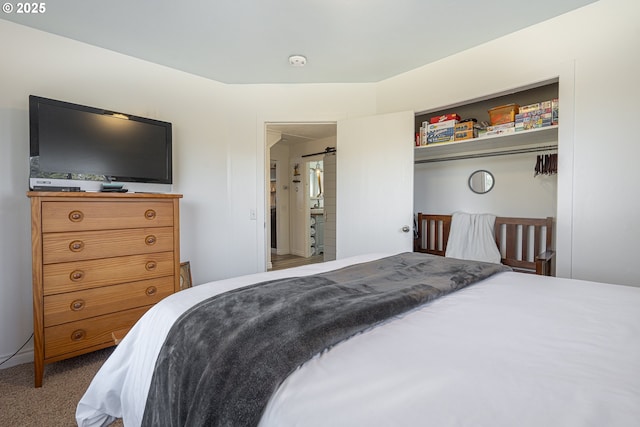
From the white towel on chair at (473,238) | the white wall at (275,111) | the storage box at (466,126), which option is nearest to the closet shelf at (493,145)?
the storage box at (466,126)

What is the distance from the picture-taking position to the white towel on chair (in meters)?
2.68

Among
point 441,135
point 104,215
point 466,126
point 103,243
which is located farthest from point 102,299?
point 466,126

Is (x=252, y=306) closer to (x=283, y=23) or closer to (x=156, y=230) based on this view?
(x=156, y=230)

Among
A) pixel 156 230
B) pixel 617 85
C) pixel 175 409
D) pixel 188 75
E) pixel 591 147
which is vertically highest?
pixel 188 75

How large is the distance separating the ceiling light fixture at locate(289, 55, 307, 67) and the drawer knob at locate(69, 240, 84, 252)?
209 centimetres

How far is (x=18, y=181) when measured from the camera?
6.84 feet

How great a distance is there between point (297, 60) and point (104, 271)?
86.8 inches

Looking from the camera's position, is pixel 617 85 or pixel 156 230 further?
pixel 156 230

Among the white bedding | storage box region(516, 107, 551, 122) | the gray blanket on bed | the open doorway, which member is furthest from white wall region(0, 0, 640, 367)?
the open doorway

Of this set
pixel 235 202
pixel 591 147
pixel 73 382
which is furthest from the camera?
pixel 235 202

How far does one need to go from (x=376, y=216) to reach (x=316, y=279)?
73.1 inches

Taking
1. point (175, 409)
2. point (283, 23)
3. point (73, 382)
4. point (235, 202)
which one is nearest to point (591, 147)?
point (283, 23)

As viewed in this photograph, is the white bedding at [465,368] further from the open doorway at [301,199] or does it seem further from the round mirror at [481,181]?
the open doorway at [301,199]

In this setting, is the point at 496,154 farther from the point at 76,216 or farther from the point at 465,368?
the point at 76,216
